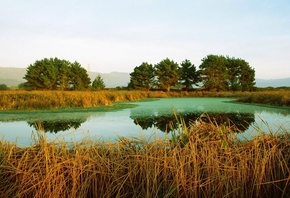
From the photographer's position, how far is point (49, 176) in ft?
7.97

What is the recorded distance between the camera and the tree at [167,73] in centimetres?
3531

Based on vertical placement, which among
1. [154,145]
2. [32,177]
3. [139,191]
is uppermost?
[154,145]

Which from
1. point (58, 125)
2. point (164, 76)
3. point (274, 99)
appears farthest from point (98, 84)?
point (58, 125)

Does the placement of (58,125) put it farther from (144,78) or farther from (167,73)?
(144,78)

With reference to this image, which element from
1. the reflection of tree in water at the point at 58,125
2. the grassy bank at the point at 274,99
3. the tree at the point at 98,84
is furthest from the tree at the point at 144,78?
the reflection of tree in water at the point at 58,125

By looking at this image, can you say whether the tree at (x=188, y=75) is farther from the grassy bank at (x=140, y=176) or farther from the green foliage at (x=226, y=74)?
the grassy bank at (x=140, y=176)

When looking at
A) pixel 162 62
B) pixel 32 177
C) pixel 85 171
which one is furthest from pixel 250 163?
pixel 162 62

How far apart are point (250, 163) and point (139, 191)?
3.73ft

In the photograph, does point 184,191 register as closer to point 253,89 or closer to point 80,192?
point 80,192

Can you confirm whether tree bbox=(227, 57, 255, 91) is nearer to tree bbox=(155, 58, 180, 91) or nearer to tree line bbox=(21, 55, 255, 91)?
tree line bbox=(21, 55, 255, 91)

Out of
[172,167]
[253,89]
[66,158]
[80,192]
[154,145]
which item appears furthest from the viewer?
[253,89]

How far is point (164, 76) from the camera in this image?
35500mm

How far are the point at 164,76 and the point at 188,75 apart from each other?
11.6ft

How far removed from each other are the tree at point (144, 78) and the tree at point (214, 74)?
7330mm
